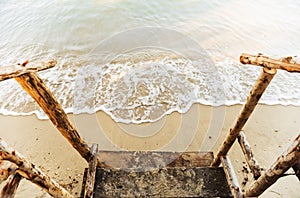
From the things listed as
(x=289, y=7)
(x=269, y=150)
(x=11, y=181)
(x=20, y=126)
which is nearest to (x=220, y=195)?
(x=269, y=150)

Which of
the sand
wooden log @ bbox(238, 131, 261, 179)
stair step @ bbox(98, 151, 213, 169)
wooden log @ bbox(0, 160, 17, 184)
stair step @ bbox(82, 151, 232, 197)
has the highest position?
wooden log @ bbox(0, 160, 17, 184)

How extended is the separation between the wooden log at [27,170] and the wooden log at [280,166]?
1.72 m

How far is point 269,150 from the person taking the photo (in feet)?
12.0

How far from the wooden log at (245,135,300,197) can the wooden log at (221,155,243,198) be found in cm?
45

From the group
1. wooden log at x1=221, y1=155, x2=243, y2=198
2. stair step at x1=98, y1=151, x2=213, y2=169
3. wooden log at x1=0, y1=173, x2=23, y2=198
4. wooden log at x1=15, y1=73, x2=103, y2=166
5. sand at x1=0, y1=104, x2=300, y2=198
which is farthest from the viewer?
sand at x1=0, y1=104, x2=300, y2=198

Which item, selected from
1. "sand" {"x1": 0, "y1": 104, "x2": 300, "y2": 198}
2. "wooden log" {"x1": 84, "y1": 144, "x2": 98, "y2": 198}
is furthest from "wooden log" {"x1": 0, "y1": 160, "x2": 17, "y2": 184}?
"sand" {"x1": 0, "y1": 104, "x2": 300, "y2": 198}

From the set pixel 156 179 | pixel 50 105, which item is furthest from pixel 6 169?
pixel 156 179

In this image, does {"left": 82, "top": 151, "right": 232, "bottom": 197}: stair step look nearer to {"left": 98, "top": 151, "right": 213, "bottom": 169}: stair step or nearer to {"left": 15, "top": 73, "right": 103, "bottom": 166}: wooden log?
{"left": 98, "top": 151, "right": 213, "bottom": 169}: stair step

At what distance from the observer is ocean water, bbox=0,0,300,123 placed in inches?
192

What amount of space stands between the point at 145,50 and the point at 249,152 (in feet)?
15.8

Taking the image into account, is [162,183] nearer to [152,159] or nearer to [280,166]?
[152,159]

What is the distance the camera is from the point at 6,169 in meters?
1.30

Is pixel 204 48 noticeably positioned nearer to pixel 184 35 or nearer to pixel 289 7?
pixel 184 35

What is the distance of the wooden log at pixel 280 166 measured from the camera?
1.46m
